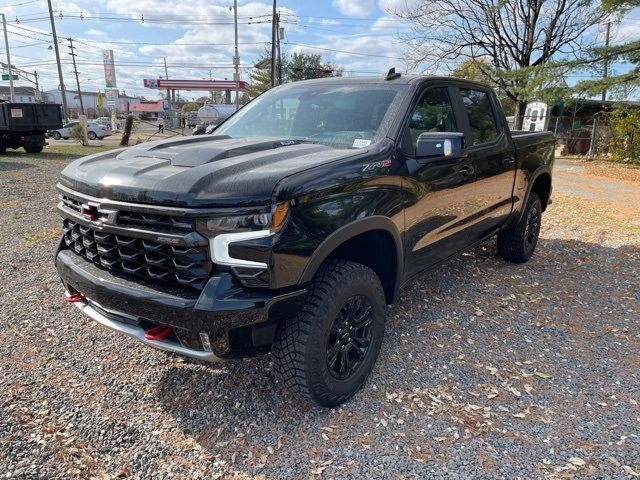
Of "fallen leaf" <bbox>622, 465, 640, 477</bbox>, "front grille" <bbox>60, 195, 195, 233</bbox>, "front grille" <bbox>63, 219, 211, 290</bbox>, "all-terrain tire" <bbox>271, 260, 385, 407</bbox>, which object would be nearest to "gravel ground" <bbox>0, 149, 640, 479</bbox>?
"fallen leaf" <bbox>622, 465, 640, 477</bbox>

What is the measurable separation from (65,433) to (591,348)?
3582 mm

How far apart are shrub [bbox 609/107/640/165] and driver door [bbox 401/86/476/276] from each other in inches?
637

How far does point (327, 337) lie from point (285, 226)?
2.27 feet

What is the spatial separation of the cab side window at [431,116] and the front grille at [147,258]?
1.60 meters

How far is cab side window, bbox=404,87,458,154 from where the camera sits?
322 cm

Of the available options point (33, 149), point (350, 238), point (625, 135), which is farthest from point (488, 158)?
point (33, 149)

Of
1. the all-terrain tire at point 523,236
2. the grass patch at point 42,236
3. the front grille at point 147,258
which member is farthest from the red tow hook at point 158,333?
the grass patch at point 42,236

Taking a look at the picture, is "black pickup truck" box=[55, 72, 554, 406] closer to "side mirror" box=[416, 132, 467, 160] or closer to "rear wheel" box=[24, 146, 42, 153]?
"side mirror" box=[416, 132, 467, 160]

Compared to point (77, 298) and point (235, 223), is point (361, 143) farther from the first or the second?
point (77, 298)

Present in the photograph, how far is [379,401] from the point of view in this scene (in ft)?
9.45

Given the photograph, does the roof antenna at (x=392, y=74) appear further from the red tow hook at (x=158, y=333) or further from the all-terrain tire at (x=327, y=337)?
the red tow hook at (x=158, y=333)

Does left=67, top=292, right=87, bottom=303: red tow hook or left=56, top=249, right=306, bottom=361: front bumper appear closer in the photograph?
left=56, top=249, right=306, bottom=361: front bumper

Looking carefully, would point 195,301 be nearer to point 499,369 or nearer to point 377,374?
point 377,374

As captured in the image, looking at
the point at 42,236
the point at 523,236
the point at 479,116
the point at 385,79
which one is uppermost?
the point at 385,79
